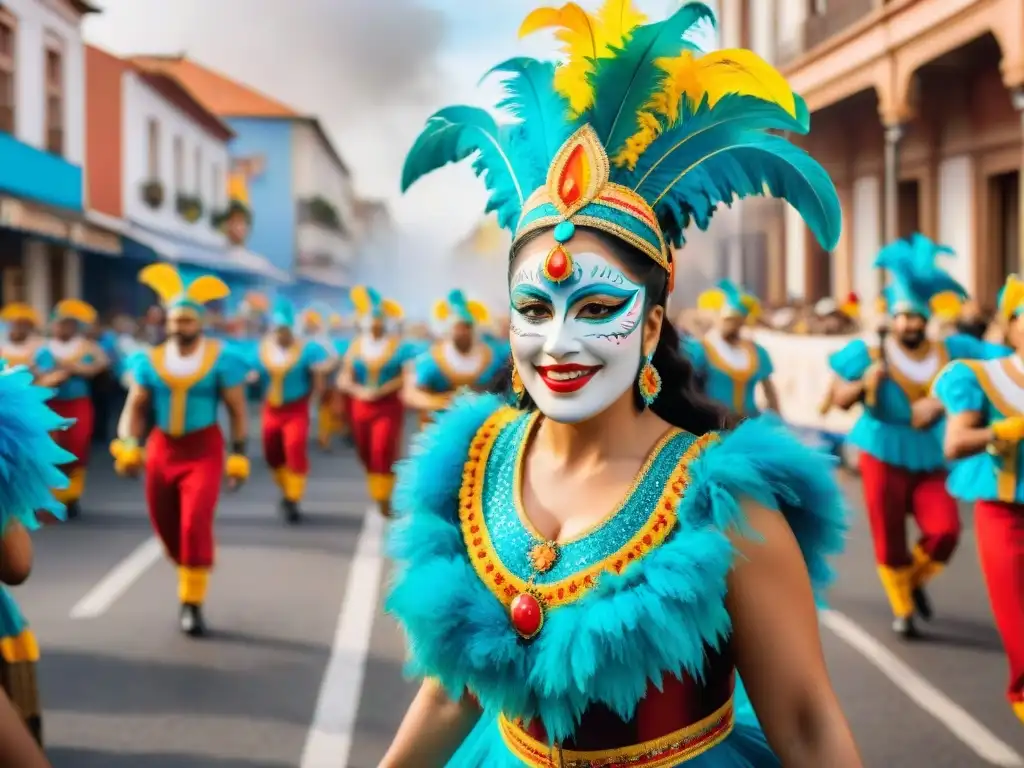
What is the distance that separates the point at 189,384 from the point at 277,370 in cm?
469

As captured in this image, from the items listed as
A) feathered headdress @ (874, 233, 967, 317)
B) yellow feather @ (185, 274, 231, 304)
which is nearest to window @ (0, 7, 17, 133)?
yellow feather @ (185, 274, 231, 304)

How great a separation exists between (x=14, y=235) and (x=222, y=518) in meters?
12.1

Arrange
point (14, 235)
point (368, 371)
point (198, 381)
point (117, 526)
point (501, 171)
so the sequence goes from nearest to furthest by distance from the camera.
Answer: point (501, 171), point (198, 381), point (117, 526), point (368, 371), point (14, 235)

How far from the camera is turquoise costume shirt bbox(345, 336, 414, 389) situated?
1194cm

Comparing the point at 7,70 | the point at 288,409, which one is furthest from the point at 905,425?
the point at 7,70

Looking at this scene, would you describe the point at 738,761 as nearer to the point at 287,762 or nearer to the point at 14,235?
the point at 287,762

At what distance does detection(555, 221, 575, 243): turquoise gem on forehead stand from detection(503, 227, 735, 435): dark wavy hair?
64 millimetres

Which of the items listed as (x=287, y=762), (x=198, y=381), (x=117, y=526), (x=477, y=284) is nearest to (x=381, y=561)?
(x=198, y=381)

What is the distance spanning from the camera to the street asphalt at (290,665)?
5.13 meters

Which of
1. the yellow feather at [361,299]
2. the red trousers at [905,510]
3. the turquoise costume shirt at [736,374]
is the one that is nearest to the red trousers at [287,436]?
the yellow feather at [361,299]

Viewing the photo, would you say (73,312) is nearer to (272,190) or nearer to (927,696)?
(927,696)

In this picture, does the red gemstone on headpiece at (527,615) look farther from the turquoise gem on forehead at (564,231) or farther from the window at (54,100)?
the window at (54,100)

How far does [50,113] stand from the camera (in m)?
→ 22.8

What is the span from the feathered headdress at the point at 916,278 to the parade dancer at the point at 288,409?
602 cm
